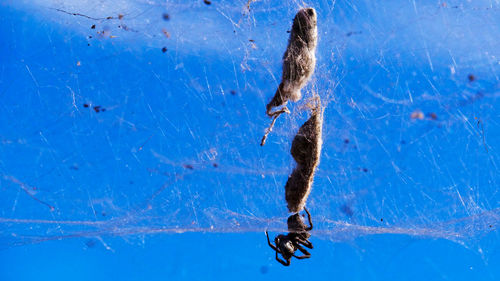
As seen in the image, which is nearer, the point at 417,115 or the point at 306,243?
the point at 417,115

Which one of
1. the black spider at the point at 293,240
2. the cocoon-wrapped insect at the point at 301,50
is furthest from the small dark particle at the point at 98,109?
the black spider at the point at 293,240

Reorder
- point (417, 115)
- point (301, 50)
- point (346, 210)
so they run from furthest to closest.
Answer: point (346, 210)
point (417, 115)
point (301, 50)

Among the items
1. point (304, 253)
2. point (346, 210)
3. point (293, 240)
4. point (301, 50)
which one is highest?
point (301, 50)

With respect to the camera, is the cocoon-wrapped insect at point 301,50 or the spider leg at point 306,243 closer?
the cocoon-wrapped insect at point 301,50

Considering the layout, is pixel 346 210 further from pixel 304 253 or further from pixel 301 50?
pixel 301 50

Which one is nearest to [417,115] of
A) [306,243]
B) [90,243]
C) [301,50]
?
[301,50]

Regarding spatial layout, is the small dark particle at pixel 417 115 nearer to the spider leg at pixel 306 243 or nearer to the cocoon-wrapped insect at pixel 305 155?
the cocoon-wrapped insect at pixel 305 155

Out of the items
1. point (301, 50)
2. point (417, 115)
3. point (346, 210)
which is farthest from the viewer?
point (346, 210)

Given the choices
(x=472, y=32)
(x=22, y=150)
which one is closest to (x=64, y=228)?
(x=22, y=150)
